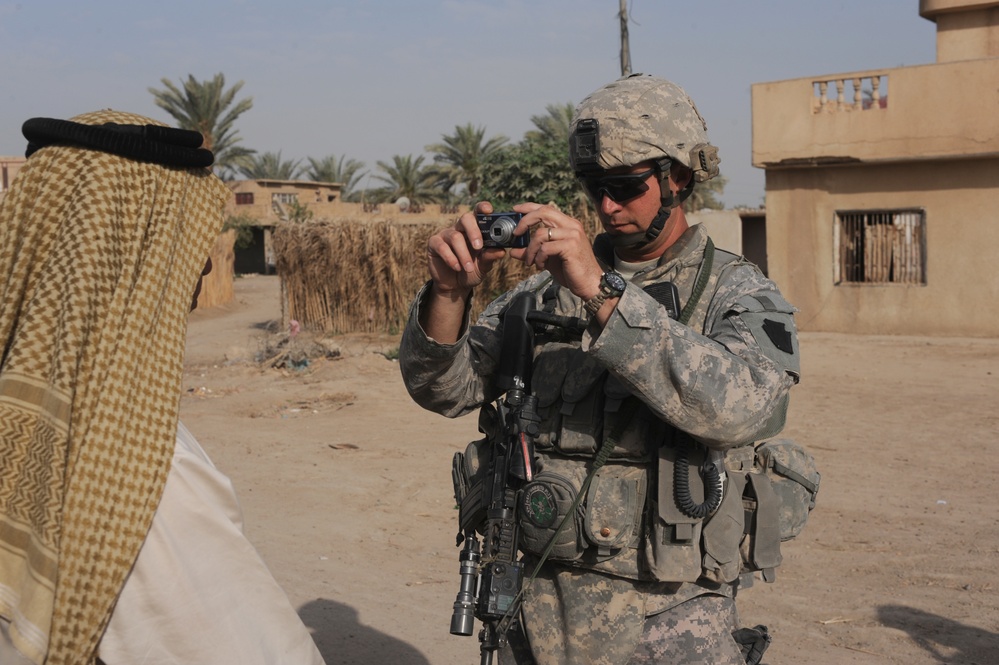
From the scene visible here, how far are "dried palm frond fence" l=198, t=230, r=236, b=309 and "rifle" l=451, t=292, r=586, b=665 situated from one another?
23.6 metres

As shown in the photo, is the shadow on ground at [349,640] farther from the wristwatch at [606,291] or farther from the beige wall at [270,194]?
the beige wall at [270,194]

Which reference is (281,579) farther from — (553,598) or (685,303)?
(685,303)

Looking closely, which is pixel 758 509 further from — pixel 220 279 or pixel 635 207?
pixel 220 279

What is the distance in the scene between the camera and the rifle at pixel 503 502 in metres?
2.37

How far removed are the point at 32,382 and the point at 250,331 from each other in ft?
65.2

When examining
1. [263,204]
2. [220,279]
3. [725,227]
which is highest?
[263,204]

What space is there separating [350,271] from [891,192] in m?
9.65

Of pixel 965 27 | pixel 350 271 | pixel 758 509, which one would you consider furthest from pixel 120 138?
pixel 965 27

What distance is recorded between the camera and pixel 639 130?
247 cm

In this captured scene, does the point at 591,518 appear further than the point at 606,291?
Yes

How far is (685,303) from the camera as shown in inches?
97.1

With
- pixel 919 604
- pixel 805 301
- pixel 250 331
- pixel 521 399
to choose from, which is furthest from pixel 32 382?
pixel 250 331

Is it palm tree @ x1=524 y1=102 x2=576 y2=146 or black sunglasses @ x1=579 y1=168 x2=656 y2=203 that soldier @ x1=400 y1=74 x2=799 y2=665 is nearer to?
black sunglasses @ x1=579 y1=168 x2=656 y2=203

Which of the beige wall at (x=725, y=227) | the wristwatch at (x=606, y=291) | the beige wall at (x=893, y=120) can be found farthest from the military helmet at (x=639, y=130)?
the beige wall at (x=725, y=227)
